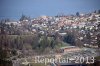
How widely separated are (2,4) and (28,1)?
13.0 inches

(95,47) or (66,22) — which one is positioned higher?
(66,22)

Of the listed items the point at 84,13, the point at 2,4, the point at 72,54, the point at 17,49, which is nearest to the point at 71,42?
the point at 72,54

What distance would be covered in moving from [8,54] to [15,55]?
0.33 ft

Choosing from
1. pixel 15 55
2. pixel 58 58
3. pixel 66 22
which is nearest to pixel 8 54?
pixel 15 55

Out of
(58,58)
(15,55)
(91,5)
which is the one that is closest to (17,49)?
(15,55)

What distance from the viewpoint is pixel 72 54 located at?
3.07 meters

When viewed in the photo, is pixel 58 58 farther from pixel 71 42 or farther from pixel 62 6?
pixel 62 6

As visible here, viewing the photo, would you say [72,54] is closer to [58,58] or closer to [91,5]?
[58,58]

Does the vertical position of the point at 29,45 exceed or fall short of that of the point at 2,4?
it falls short

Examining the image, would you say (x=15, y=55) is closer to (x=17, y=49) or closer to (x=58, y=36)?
(x=17, y=49)

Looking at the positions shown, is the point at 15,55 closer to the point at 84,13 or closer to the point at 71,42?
the point at 71,42

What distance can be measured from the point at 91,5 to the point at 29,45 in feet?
3.08

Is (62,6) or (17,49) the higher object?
(62,6)

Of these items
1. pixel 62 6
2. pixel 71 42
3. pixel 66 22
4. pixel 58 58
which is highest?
pixel 62 6
